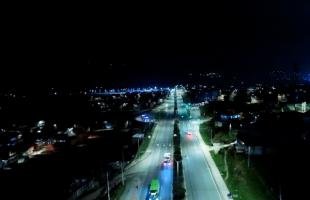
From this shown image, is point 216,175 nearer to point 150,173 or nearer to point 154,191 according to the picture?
A: point 150,173

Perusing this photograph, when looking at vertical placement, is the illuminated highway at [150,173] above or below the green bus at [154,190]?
below

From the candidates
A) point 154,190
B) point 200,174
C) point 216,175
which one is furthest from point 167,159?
point 154,190

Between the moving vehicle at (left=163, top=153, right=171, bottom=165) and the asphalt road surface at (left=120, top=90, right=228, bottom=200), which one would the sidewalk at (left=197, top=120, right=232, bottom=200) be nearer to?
the asphalt road surface at (left=120, top=90, right=228, bottom=200)

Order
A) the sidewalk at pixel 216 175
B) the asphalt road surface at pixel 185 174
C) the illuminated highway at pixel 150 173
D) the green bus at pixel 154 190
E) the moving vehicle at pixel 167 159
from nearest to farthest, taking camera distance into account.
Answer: the green bus at pixel 154 190
the sidewalk at pixel 216 175
the asphalt road surface at pixel 185 174
the illuminated highway at pixel 150 173
the moving vehicle at pixel 167 159

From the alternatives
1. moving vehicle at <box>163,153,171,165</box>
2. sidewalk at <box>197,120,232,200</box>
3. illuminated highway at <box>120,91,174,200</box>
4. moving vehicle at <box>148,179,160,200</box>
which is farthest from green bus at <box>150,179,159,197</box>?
moving vehicle at <box>163,153,171,165</box>

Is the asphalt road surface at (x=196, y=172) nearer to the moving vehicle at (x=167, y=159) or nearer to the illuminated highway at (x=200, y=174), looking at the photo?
the illuminated highway at (x=200, y=174)

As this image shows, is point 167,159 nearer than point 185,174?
No

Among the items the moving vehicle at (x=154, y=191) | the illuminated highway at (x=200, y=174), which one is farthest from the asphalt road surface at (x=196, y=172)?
the moving vehicle at (x=154, y=191)

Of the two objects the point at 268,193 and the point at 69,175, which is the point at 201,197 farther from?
the point at 69,175

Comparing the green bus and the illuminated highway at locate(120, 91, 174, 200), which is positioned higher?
the green bus

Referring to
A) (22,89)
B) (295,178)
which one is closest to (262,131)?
(295,178)

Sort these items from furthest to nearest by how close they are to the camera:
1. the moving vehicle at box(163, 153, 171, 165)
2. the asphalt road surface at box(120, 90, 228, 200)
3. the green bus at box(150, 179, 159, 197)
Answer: the moving vehicle at box(163, 153, 171, 165) < the asphalt road surface at box(120, 90, 228, 200) < the green bus at box(150, 179, 159, 197)
